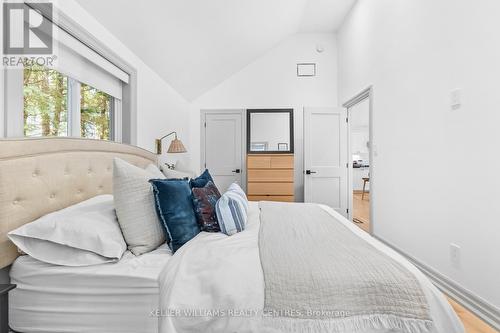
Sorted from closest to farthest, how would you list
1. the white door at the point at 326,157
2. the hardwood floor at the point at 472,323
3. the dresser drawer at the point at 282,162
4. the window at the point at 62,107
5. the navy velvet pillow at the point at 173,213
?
the navy velvet pillow at the point at 173,213, the window at the point at 62,107, the hardwood floor at the point at 472,323, the dresser drawer at the point at 282,162, the white door at the point at 326,157

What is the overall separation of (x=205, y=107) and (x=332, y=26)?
2.72 meters

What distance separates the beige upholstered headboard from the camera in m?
1.06

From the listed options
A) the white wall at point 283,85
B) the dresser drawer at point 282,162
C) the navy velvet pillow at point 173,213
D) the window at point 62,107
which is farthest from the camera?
the white wall at point 283,85

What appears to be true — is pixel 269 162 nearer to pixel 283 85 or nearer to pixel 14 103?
pixel 283 85

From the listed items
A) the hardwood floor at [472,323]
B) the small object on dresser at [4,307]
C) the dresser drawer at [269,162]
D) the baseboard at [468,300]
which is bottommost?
the hardwood floor at [472,323]

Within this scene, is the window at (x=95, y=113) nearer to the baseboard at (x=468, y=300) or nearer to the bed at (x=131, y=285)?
the bed at (x=131, y=285)

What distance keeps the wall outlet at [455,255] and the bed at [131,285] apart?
1.13m

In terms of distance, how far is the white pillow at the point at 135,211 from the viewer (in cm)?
123

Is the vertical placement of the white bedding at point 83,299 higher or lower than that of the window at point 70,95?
lower

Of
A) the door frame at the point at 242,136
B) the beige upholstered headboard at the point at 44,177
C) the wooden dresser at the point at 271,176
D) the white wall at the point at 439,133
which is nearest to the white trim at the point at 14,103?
the beige upholstered headboard at the point at 44,177

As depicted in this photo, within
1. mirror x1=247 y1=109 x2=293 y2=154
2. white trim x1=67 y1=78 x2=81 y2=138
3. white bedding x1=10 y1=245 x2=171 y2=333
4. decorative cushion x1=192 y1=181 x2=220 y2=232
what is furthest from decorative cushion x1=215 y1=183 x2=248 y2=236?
mirror x1=247 y1=109 x2=293 y2=154

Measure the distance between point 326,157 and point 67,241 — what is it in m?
3.87

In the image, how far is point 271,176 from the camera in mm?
4129

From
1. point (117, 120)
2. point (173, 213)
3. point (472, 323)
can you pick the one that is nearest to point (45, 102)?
point (117, 120)
